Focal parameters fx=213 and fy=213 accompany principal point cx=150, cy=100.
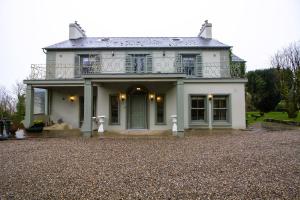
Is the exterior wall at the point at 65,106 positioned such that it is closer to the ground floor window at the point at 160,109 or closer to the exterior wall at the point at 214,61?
the ground floor window at the point at 160,109

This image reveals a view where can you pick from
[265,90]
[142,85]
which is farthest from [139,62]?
[265,90]

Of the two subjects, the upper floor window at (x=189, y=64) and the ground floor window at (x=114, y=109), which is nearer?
the ground floor window at (x=114, y=109)

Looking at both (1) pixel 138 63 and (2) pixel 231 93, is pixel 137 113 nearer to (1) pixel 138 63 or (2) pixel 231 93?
(1) pixel 138 63

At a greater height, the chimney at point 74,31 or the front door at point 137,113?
the chimney at point 74,31

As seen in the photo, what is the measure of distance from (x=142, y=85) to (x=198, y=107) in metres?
4.08


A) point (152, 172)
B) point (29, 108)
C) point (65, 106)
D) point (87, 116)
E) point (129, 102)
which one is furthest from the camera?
point (65, 106)

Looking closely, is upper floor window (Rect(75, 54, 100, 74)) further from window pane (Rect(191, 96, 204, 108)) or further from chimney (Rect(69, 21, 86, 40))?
window pane (Rect(191, 96, 204, 108))

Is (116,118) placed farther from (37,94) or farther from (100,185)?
(100,185)

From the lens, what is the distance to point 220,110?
47.2ft

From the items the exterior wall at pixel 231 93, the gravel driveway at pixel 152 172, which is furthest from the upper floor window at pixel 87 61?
the gravel driveway at pixel 152 172

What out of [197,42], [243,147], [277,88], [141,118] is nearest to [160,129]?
[141,118]

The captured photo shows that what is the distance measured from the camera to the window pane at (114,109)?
1468 centimetres

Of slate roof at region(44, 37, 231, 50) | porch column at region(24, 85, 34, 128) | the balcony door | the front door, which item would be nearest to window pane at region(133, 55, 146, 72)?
slate roof at region(44, 37, 231, 50)

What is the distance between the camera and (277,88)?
23.9 metres
